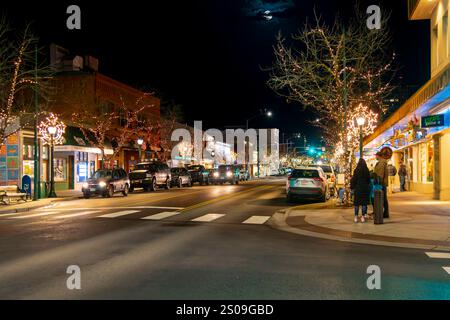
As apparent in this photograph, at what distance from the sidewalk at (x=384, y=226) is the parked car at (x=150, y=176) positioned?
18736 mm

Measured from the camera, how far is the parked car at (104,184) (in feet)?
95.2

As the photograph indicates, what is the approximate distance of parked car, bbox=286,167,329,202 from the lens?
23328 millimetres

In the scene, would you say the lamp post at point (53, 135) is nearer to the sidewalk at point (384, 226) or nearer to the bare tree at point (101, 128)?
the bare tree at point (101, 128)

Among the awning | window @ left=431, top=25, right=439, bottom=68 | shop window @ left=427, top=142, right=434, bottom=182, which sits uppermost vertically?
window @ left=431, top=25, right=439, bottom=68

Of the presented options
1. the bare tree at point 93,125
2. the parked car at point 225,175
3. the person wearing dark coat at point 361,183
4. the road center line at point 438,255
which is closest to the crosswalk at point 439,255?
the road center line at point 438,255

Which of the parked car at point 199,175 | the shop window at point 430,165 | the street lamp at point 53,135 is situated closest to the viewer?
the shop window at point 430,165

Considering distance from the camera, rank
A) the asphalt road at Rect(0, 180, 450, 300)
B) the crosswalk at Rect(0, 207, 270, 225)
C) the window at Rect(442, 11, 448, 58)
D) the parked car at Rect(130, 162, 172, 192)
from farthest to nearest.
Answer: the parked car at Rect(130, 162, 172, 192) < the window at Rect(442, 11, 448, 58) < the crosswalk at Rect(0, 207, 270, 225) < the asphalt road at Rect(0, 180, 450, 300)

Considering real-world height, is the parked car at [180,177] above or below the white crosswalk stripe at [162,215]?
above

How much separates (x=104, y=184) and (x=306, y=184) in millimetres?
12415

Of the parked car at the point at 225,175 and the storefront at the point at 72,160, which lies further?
the parked car at the point at 225,175

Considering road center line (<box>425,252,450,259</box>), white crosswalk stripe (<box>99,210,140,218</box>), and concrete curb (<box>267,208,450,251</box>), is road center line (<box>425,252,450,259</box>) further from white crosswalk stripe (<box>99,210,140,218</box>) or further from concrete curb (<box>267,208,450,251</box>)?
white crosswalk stripe (<box>99,210,140,218</box>)

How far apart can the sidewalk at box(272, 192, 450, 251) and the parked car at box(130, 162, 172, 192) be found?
738 inches

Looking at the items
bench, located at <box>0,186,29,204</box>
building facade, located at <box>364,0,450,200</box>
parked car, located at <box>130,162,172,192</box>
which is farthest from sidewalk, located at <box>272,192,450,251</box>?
parked car, located at <box>130,162,172,192</box>

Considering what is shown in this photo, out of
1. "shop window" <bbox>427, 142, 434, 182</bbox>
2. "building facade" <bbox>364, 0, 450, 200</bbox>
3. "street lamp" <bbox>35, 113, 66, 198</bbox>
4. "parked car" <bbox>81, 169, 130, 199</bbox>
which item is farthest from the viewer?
"street lamp" <bbox>35, 113, 66, 198</bbox>
